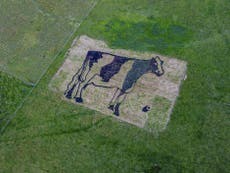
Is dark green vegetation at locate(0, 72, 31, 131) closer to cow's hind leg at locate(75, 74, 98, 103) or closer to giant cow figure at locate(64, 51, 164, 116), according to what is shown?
giant cow figure at locate(64, 51, 164, 116)

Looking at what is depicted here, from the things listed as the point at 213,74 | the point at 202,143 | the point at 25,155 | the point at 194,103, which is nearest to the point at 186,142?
the point at 202,143

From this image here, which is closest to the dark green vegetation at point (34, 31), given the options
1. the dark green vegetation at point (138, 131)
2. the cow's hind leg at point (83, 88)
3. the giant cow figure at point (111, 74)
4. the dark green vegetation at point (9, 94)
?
the dark green vegetation at point (9, 94)

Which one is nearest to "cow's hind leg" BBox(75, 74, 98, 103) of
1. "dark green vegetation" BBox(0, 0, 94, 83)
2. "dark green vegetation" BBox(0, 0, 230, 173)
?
"dark green vegetation" BBox(0, 0, 230, 173)

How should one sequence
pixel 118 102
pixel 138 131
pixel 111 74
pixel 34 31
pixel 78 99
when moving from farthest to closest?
pixel 34 31, pixel 111 74, pixel 78 99, pixel 118 102, pixel 138 131

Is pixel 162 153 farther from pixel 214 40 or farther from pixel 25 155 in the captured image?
pixel 214 40

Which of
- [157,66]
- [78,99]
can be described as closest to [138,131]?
[78,99]

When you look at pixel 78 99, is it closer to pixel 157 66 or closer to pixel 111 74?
pixel 111 74

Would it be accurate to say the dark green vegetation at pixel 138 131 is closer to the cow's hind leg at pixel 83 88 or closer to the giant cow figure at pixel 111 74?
the cow's hind leg at pixel 83 88
